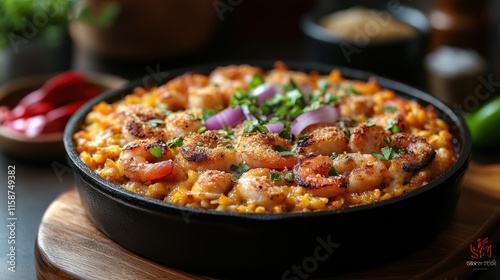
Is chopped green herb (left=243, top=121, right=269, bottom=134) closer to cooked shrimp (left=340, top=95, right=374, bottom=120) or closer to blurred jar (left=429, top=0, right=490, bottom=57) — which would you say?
cooked shrimp (left=340, top=95, right=374, bottom=120)

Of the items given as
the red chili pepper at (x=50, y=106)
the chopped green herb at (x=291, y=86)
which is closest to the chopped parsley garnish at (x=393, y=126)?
the chopped green herb at (x=291, y=86)

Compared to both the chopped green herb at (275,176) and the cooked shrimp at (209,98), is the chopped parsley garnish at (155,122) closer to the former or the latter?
the cooked shrimp at (209,98)

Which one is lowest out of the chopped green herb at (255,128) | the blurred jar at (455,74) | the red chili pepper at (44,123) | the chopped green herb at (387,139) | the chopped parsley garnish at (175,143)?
the blurred jar at (455,74)

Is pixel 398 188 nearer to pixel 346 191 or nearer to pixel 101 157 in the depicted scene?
pixel 346 191

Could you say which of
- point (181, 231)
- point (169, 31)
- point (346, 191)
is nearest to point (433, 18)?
point (169, 31)

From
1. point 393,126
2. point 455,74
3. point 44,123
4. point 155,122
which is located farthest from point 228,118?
point 455,74

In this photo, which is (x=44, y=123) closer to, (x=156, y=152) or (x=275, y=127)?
(x=156, y=152)
